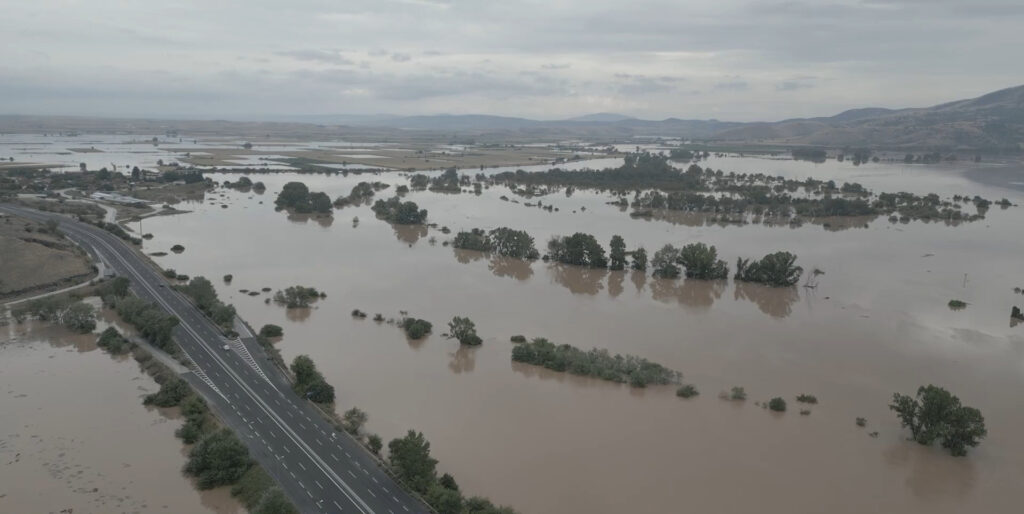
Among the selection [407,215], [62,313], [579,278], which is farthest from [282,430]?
[407,215]

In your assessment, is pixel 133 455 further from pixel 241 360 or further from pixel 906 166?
pixel 906 166

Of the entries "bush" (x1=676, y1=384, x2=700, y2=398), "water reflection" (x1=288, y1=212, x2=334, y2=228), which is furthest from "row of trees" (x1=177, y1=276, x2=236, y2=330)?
"water reflection" (x1=288, y1=212, x2=334, y2=228)

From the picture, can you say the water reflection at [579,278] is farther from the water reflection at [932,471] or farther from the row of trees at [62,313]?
the row of trees at [62,313]

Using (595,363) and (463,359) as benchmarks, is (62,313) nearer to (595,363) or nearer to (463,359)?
(463,359)

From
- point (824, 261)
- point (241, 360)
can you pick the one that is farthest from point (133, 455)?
point (824, 261)

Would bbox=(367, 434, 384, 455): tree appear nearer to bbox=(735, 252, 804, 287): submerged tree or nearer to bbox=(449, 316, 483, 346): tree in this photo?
bbox=(449, 316, 483, 346): tree
